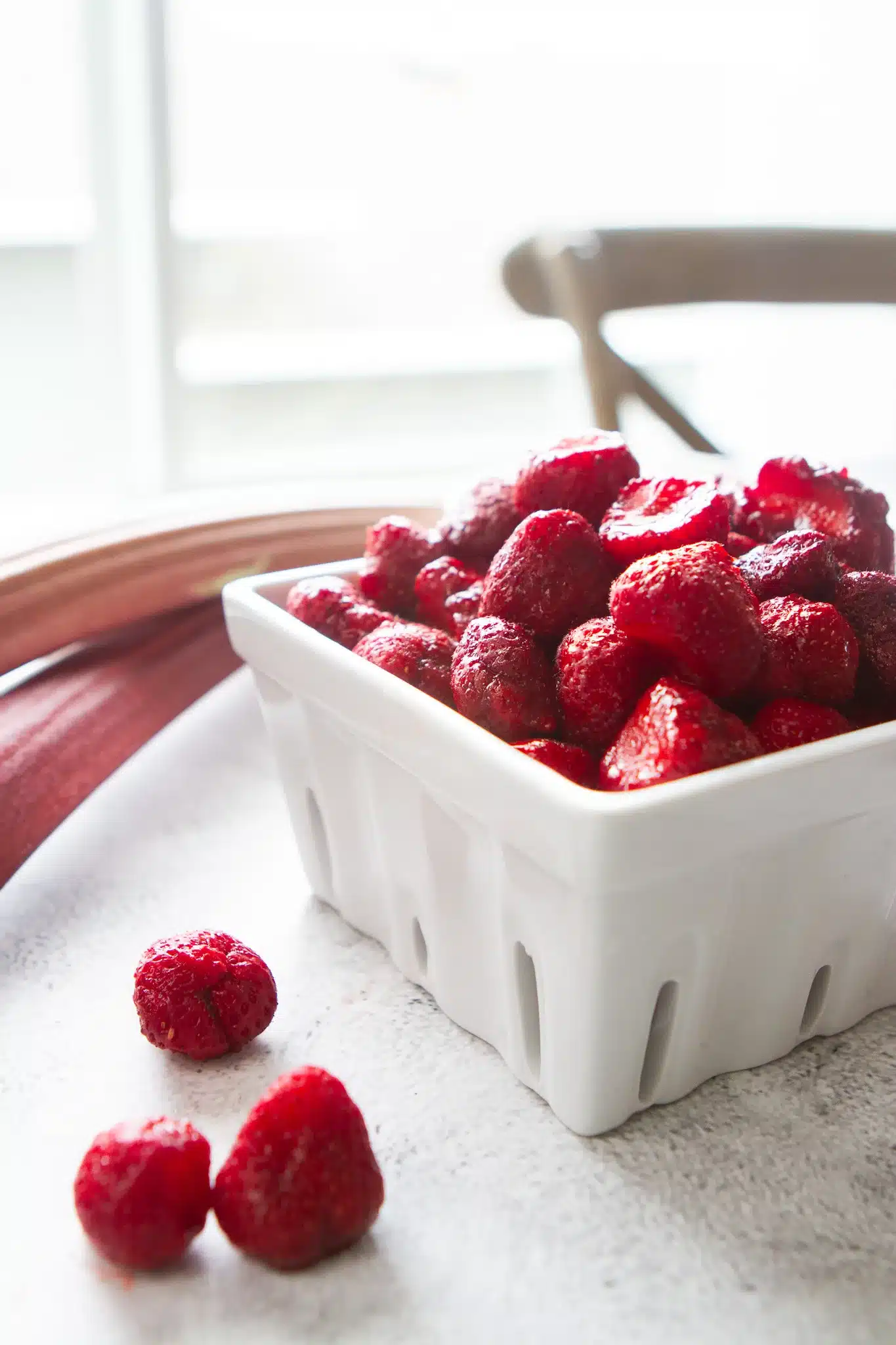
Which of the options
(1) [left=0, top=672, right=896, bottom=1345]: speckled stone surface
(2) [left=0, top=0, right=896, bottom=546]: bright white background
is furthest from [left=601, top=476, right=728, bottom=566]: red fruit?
(2) [left=0, top=0, right=896, bottom=546]: bright white background

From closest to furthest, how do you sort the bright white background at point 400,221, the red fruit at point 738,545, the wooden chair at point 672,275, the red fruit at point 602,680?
the red fruit at point 602,680 < the red fruit at point 738,545 < the wooden chair at point 672,275 < the bright white background at point 400,221

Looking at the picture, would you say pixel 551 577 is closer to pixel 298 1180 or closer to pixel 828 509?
pixel 828 509

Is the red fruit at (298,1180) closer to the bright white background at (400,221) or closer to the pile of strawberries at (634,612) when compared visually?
the pile of strawberries at (634,612)

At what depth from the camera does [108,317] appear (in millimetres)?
2951

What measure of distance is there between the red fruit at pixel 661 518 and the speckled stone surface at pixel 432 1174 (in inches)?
12.3

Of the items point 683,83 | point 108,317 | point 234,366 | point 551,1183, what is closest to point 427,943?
point 551,1183

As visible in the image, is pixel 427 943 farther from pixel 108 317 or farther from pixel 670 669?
pixel 108 317

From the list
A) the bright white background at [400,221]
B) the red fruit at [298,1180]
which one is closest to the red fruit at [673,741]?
the red fruit at [298,1180]

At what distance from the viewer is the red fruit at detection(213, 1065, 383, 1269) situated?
1.94 feet

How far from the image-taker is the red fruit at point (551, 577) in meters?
0.74

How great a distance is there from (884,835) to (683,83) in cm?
363

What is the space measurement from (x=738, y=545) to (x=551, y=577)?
5.9 inches

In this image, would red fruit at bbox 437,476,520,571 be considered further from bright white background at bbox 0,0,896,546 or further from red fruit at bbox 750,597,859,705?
bright white background at bbox 0,0,896,546

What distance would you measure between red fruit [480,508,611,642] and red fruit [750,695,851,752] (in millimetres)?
127
